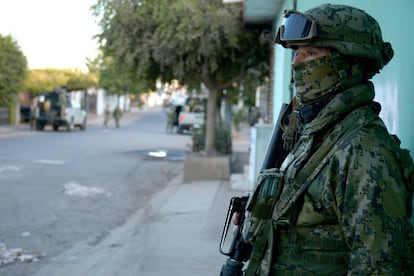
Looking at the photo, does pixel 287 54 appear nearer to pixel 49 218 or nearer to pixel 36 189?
pixel 49 218

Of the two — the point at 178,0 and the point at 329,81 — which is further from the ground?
the point at 178,0

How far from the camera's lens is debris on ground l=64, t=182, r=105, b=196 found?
12.2m

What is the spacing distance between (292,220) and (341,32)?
58 cm

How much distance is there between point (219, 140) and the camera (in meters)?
15.4

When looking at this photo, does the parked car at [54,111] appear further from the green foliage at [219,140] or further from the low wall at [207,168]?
the low wall at [207,168]

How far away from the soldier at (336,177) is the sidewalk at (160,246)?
3.96 m

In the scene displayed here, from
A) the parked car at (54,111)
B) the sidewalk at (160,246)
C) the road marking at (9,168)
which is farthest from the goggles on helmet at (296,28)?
the parked car at (54,111)

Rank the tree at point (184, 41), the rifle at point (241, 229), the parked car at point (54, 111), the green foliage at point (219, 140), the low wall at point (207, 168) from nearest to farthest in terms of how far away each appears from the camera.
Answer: the rifle at point (241, 229)
the tree at point (184, 41)
the low wall at point (207, 168)
the green foliage at point (219, 140)
the parked car at point (54, 111)

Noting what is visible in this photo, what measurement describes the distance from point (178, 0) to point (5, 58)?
20466 millimetres

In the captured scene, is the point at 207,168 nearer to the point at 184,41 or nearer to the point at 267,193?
the point at 184,41

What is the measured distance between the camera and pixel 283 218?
2096 mm

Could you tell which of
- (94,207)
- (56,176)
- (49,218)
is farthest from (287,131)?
(56,176)

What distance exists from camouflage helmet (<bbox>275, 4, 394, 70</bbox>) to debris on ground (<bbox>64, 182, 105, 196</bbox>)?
34.0 ft

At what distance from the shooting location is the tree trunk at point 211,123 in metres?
14.8
